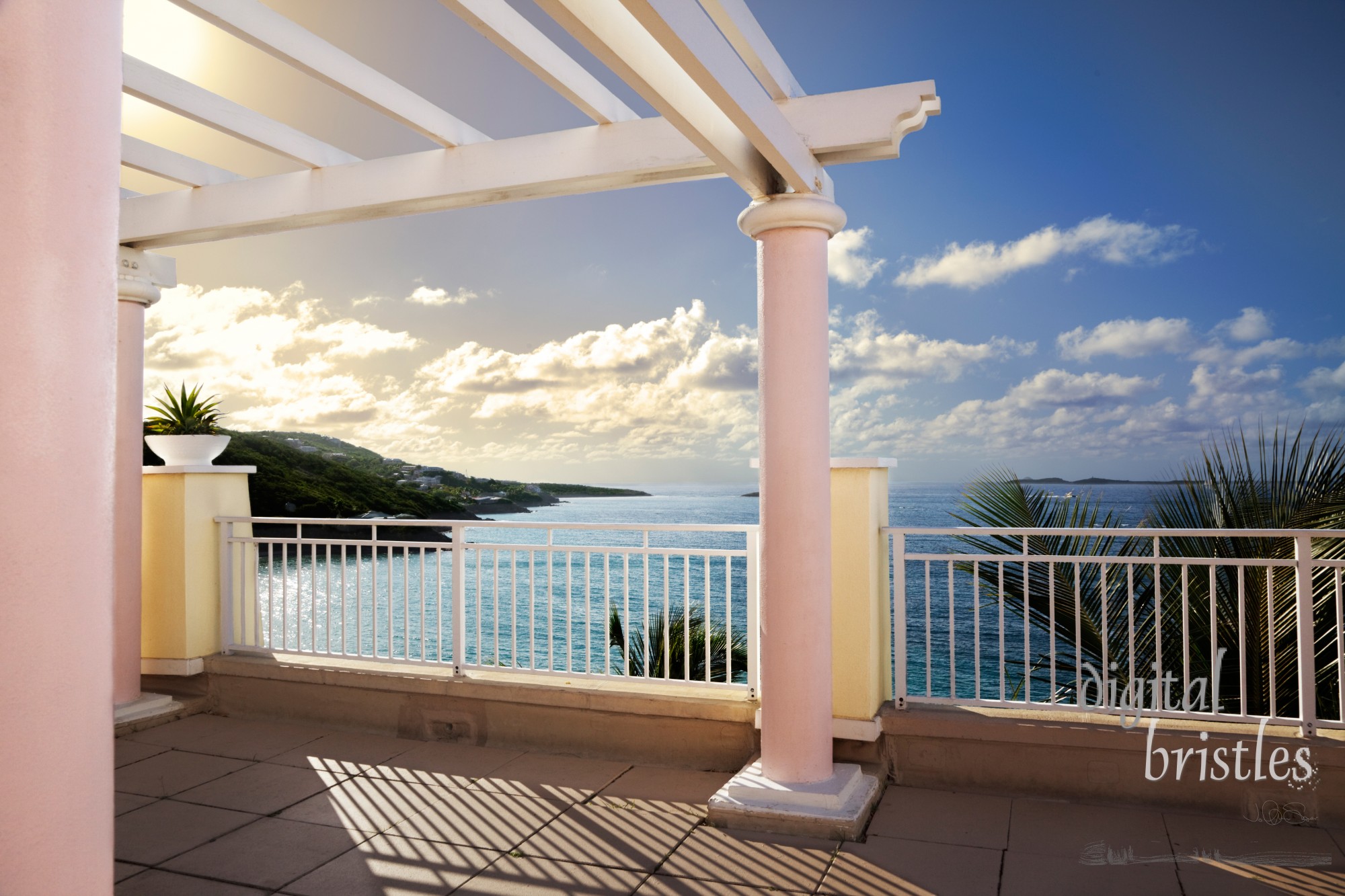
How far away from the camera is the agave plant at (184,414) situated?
17.7 ft

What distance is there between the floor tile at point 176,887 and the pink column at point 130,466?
215 centimetres

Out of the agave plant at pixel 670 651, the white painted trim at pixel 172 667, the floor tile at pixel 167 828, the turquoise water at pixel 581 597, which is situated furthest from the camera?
the agave plant at pixel 670 651

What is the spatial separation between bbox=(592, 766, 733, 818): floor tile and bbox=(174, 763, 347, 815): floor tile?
4.20 feet

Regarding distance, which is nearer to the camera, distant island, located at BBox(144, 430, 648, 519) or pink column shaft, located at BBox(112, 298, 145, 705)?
pink column shaft, located at BBox(112, 298, 145, 705)

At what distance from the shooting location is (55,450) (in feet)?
3.41

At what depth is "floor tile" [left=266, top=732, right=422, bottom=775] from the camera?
13.3ft

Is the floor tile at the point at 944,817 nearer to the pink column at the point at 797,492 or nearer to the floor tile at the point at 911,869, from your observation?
the floor tile at the point at 911,869

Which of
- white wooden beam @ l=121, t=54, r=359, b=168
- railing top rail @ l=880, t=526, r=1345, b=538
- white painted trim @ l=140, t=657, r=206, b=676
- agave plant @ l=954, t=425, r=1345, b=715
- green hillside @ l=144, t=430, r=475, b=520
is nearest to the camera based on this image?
railing top rail @ l=880, t=526, r=1345, b=538

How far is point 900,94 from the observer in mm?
3270

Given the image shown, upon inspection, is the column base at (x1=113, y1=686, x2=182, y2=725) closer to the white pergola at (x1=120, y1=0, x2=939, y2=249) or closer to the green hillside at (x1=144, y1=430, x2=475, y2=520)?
the white pergola at (x1=120, y1=0, x2=939, y2=249)

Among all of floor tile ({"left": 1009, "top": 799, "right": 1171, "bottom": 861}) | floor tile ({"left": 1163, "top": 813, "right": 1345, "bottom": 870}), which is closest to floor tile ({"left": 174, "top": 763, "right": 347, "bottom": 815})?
floor tile ({"left": 1009, "top": 799, "right": 1171, "bottom": 861})

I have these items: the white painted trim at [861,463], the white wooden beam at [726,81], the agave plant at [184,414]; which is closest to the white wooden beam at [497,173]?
the white wooden beam at [726,81]

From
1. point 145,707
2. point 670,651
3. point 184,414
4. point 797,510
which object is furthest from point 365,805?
point 670,651

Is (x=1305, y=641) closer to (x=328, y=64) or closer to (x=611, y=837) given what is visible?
(x=611, y=837)
